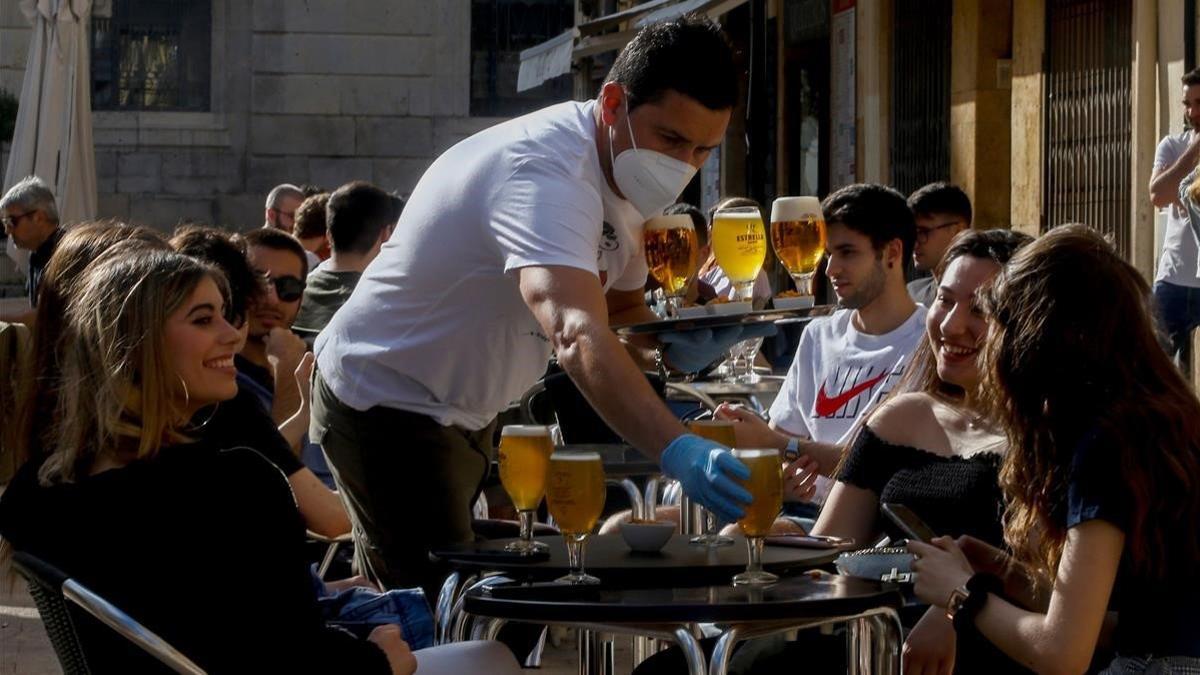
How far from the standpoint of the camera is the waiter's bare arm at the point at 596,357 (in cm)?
339

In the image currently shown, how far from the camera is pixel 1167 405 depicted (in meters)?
3.15

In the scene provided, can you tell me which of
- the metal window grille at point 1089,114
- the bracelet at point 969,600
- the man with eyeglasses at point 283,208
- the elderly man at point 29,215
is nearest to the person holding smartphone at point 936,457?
the bracelet at point 969,600

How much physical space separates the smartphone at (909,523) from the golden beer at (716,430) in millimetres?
413

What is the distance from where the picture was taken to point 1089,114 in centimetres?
1023

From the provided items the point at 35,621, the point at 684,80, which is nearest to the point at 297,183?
the point at 35,621

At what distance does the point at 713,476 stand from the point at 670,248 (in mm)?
1480

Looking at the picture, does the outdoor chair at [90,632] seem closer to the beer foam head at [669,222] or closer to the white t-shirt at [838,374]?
the beer foam head at [669,222]

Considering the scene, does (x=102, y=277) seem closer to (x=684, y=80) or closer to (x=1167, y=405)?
(x=684, y=80)

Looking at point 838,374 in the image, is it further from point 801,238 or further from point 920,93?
point 920,93

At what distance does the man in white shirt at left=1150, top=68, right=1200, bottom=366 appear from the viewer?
27.7 ft

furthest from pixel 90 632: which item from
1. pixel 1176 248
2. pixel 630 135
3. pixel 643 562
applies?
pixel 1176 248

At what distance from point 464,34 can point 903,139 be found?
1040cm

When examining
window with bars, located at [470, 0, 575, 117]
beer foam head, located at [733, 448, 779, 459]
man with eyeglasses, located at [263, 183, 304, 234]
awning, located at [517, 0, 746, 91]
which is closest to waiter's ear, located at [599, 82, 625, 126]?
beer foam head, located at [733, 448, 779, 459]

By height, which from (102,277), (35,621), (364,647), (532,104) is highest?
(532,104)
